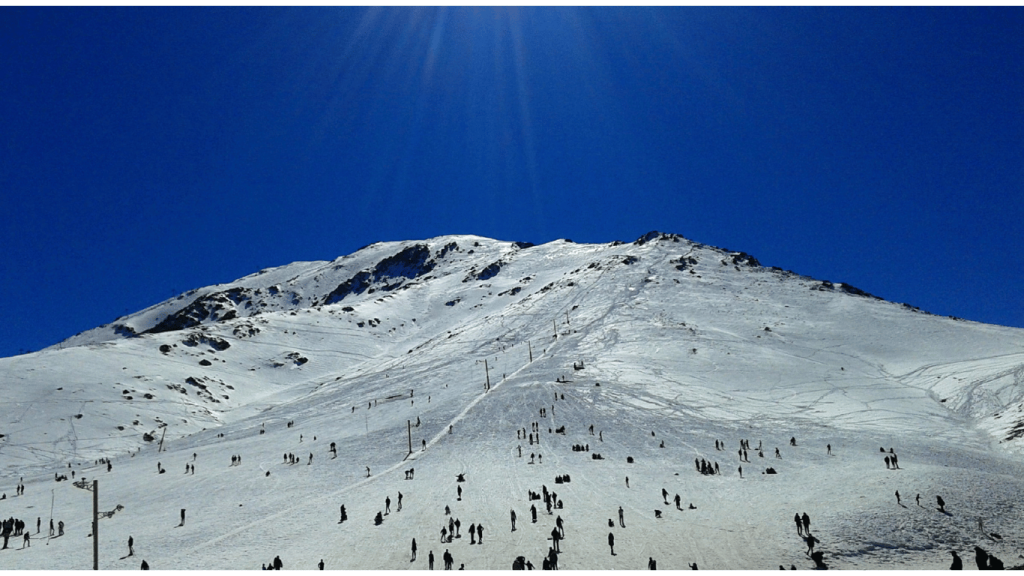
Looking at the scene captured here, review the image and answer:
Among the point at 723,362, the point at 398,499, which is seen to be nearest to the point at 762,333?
the point at 723,362

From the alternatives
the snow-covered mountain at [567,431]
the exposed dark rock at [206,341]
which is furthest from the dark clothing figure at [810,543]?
the exposed dark rock at [206,341]

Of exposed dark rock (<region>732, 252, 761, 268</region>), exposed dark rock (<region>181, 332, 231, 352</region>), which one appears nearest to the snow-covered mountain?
exposed dark rock (<region>181, 332, 231, 352</region>)

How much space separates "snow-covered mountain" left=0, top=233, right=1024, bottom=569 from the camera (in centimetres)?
3064

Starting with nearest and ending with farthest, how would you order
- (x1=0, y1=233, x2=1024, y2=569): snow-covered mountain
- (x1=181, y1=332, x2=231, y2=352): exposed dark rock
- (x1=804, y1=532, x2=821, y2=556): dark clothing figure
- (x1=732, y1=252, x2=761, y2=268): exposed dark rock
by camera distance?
(x1=804, y1=532, x2=821, y2=556): dark clothing figure < (x1=0, y1=233, x2=1024, y2=569): snow-covered mountain < (x1=181, y1=332, x2=231, y2=352): exposed dark rock < (x1=732, y1=252, x2=761, y2=268): exposed dark rock

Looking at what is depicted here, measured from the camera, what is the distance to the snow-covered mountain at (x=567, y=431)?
3064 centimetres

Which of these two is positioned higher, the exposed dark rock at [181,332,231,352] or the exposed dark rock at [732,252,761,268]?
the exposed dark rock at [732,252,761,268]

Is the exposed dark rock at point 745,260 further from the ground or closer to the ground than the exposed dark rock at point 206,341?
further from the ground

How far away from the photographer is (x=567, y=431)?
5644 centimetres

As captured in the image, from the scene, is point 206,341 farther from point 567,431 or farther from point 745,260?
point 745,260

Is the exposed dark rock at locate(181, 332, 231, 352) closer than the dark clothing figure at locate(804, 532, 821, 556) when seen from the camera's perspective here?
No

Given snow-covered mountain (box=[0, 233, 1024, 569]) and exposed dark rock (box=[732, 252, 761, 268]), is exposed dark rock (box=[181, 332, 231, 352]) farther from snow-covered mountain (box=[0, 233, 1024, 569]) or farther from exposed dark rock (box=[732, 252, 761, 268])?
exposed dark rock (box=[732, 252, 761, 268])

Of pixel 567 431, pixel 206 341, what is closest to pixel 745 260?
pixel 567 431

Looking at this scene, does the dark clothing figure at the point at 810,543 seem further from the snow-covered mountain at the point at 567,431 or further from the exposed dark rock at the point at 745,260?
the exposed dark rock at the point at 745,260

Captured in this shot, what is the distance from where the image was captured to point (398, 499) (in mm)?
38594
